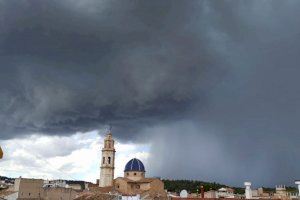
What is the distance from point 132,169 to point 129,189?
37.9 feet

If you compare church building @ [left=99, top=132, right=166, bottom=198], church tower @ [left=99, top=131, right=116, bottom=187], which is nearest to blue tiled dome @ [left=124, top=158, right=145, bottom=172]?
church building @ [left=99, top=132, right=166, bottom=198]

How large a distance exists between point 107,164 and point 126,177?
895 cm

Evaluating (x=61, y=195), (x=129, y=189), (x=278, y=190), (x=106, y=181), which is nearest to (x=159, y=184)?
(x=129, y=189)

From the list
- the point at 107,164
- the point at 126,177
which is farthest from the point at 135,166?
the point at 107,164

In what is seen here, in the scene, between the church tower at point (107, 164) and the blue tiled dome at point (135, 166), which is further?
the blue tiled dome at point (135, 166)

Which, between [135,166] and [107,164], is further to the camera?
[135,166]

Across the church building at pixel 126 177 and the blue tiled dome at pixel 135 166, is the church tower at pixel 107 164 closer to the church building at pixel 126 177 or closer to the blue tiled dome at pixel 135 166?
the church building at pixel 126 177

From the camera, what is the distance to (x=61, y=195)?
331ft

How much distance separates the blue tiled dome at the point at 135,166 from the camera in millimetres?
130663

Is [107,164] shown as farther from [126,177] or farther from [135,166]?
[135,166]

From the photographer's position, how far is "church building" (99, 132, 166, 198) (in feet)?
389

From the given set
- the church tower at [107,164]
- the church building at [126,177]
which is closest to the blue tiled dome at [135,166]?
the church building at [126,177]

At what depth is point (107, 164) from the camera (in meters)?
126

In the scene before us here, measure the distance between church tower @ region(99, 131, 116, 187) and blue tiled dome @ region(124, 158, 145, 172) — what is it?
6.99 metres
